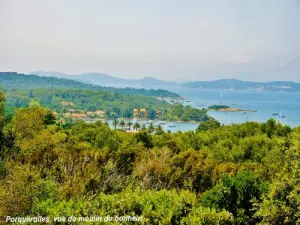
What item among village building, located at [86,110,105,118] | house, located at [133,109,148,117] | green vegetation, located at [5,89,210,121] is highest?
green vegetation, located at [5,89,210,121]

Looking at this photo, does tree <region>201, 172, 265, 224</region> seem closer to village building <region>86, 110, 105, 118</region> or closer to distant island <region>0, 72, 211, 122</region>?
distant island <region>0, 72, 211, 122</region>

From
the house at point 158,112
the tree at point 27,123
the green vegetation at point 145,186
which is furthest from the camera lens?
the house at point 158,112

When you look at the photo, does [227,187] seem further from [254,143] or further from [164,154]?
[254,143]

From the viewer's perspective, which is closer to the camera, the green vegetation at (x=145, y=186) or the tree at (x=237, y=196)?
the green vegetation at (x=145, y=186)

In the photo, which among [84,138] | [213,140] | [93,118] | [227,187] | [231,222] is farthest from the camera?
[93,118]

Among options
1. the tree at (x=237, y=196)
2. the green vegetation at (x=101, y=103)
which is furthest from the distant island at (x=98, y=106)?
the tree at (x=237, y=196)

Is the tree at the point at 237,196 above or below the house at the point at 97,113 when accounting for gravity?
above

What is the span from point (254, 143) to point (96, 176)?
1290cm

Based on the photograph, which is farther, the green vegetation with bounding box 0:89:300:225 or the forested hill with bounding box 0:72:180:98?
the forested hill with bounding box 0:72:180:98

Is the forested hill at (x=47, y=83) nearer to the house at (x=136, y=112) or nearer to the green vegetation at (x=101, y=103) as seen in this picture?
the green vegetation at (x=101, y=103)

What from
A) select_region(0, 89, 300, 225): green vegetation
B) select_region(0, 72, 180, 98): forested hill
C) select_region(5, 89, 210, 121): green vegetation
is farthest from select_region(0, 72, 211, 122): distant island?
select_region(0, 89, 300, 225): green vegetation

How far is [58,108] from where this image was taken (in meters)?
102

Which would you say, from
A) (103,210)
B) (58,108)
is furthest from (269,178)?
(58,108)

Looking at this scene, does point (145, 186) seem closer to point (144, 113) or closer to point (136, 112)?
point (144, 113)
